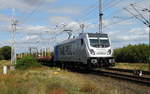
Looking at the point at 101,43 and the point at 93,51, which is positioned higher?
the point at 101,43

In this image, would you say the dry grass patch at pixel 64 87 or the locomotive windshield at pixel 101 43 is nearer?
the dry grass patch at pixel 64 87

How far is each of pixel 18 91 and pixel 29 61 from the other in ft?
82.1

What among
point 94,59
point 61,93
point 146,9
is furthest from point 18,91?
point 146,9

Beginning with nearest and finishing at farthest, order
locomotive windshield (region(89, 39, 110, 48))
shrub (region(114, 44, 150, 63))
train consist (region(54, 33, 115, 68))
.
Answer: train consist (region(54, 33, 115, 68)), locomotive windshield (region(89, 39, 110, 48)), shrub (region(114, 44, 150, 63))

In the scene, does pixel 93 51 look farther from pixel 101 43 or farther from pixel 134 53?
pixel 134 53

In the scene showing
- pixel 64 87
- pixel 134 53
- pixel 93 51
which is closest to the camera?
pixel 64 87

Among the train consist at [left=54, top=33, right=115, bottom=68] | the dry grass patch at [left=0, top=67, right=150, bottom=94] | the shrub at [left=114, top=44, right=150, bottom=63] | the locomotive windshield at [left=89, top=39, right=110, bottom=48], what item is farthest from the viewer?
the shrub at [left=114, top=44, right=150, bottom=63]

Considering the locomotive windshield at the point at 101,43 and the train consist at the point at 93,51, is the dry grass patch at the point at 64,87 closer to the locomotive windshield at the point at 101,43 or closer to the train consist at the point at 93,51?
the train consist at the point at 93,51

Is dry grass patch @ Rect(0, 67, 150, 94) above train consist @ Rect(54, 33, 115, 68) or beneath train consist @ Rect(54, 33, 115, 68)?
beneath

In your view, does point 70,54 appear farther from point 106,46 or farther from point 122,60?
point 122,60

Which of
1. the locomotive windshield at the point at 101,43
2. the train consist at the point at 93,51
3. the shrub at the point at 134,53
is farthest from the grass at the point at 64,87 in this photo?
the shrub at the point at 134,53

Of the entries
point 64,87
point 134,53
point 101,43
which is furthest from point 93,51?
point 134,53

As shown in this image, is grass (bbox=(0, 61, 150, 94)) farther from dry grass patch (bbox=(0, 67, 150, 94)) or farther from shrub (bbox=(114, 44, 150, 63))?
shrub (bbox=(114, 44, 150, 63))

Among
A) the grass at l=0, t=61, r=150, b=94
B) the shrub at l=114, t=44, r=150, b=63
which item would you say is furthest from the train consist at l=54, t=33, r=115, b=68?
the shrub at l=114, t=44, r=150, b=63
